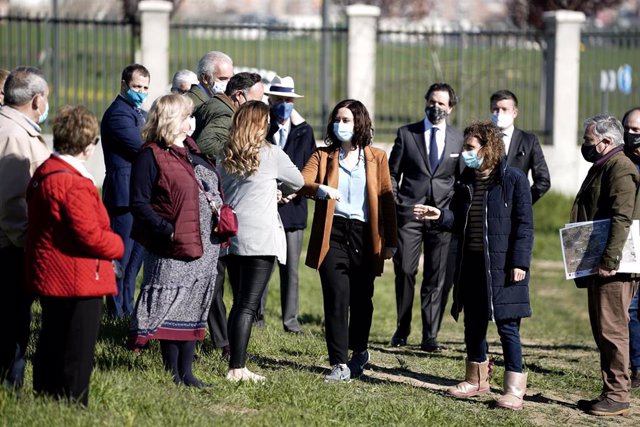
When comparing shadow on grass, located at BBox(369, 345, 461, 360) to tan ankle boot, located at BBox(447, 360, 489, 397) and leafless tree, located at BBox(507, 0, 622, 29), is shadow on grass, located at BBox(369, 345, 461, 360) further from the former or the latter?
leafless tree, located at BBox(507, 0, 622, 29)

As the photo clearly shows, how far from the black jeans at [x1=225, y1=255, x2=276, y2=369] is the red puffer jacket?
161cm

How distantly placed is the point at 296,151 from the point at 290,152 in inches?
2.2

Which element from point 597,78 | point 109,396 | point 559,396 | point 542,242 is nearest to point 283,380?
point 109,396

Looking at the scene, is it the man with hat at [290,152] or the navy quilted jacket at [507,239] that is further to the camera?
the man with hat at [290,152]

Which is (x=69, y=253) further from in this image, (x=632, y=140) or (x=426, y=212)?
(x=632, y=140)

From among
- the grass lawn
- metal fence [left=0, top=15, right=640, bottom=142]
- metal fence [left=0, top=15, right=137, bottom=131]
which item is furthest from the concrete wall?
the grass lawn

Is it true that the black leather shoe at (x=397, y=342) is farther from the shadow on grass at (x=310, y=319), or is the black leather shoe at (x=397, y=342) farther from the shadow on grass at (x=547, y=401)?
the shadow on grass at (x=547, y=401)

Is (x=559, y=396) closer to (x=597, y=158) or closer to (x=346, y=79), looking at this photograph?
(x=597, y=158)

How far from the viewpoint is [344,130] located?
7746mm

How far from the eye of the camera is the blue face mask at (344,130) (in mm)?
7746

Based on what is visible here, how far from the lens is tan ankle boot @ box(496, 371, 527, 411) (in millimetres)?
7562

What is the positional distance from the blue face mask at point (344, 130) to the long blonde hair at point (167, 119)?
1.35 metres

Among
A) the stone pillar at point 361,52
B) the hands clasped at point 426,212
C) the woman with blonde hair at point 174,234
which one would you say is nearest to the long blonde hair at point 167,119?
the woman with blonde hair at point 174,234

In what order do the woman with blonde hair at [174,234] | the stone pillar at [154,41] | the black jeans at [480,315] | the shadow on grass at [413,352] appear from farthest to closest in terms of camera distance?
1. the stone pillar at [154,41]
2. the shadow on grass at [413,352]
3. the black jeans at [480,315]
4. the woman with blonde hair at [174,234]
